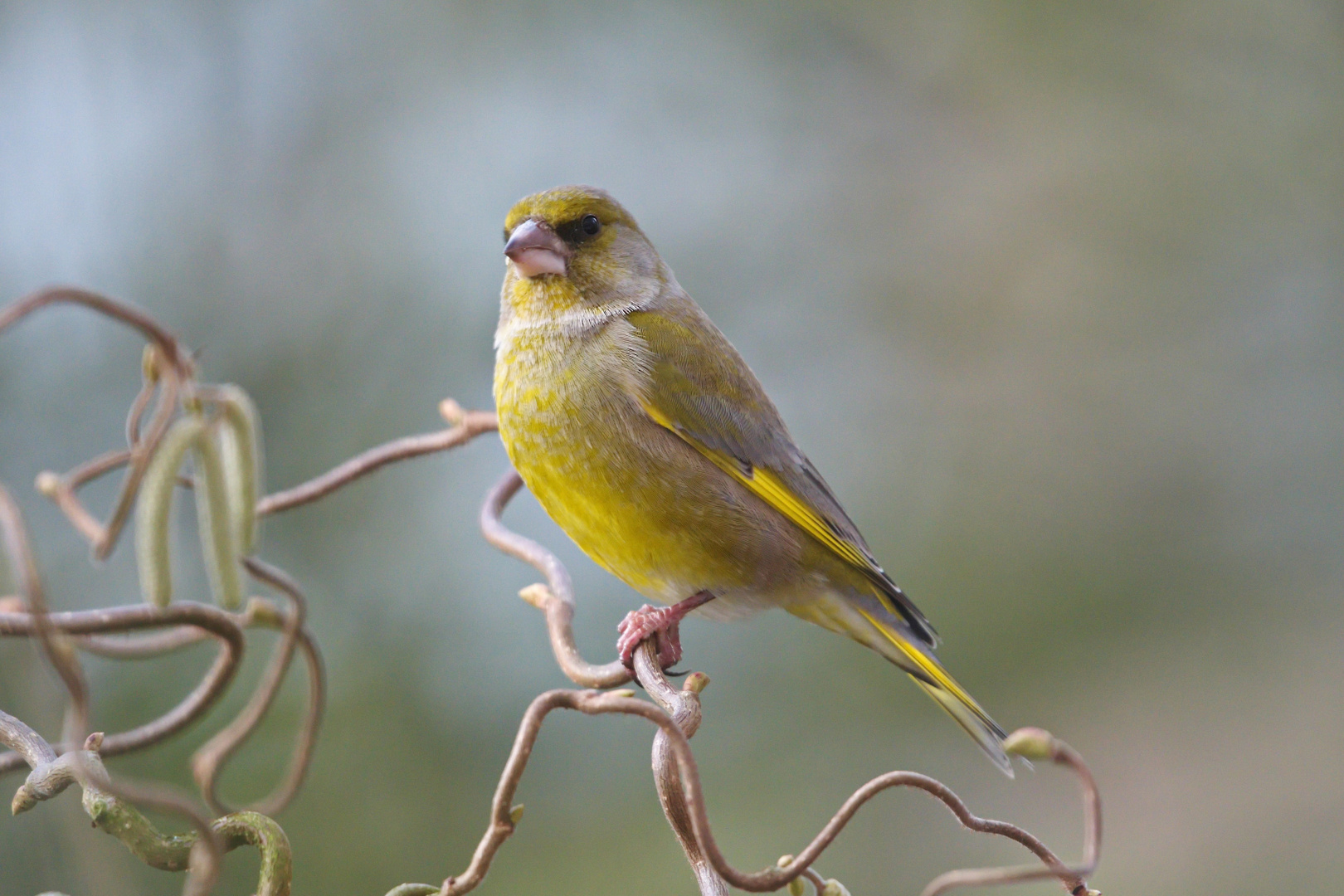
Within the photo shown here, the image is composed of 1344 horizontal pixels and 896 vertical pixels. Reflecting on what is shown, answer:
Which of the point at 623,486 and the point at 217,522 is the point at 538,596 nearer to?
the point at 623,486

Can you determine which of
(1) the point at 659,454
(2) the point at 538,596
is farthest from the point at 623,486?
(2) the point at 538,596

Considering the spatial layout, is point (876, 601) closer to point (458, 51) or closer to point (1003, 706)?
point (1003, 706)

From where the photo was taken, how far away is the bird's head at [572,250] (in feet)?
10.1

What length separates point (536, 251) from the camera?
307 cm

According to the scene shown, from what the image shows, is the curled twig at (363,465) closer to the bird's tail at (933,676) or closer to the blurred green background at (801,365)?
the blurred green background at (801,365)

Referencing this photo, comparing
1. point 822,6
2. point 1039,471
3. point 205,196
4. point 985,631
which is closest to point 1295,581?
point 1039,471

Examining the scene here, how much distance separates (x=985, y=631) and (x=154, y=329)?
4.48 metres

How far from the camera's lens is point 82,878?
2.13m

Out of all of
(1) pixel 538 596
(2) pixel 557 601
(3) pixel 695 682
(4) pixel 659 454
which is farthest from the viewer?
(4) pixel 659 454

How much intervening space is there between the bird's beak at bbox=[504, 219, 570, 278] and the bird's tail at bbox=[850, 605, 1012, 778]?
1.16 m

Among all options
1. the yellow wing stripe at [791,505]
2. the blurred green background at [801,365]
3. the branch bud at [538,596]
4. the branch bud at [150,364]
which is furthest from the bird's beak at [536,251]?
the branch bud at [150,364]

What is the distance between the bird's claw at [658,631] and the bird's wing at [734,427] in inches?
16.6

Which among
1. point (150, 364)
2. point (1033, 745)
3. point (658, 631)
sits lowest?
point (658, 631)

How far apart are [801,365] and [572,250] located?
2.33m
